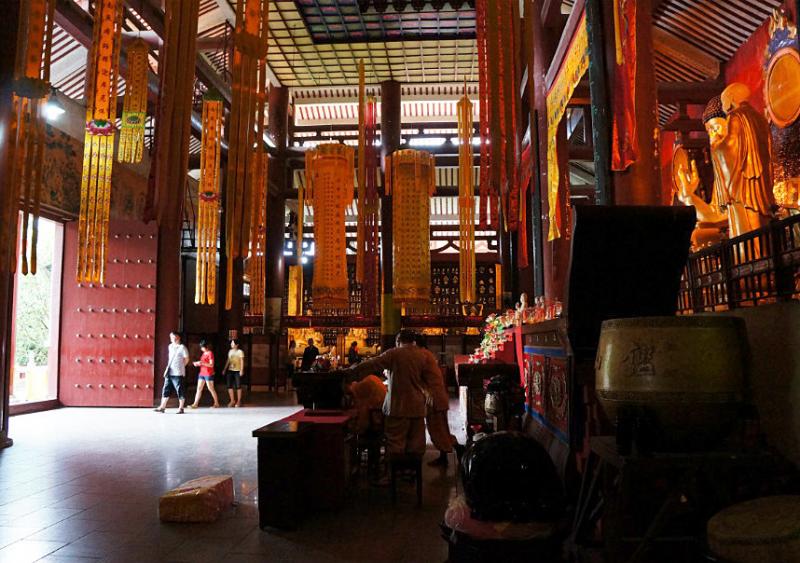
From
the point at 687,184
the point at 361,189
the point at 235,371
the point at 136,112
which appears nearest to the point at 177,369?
the point at 235,371

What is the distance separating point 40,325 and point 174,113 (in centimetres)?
852

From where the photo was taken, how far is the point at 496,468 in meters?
2.07

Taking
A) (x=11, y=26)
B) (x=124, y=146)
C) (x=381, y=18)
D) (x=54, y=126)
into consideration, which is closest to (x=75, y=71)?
(x=54, y=126)

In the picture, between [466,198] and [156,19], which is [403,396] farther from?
[156,19]

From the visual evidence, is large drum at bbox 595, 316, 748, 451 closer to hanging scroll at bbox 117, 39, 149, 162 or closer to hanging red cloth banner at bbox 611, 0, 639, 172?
hanging red cloth banner at bbox 611, 0, 639, 172

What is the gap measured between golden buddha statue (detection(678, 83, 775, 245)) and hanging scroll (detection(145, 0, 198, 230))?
15.3 ft

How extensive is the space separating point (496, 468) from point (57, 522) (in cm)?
261

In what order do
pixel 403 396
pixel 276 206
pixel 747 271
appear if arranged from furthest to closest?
pixel 276 206
pixel 403 396
pixel 747 271

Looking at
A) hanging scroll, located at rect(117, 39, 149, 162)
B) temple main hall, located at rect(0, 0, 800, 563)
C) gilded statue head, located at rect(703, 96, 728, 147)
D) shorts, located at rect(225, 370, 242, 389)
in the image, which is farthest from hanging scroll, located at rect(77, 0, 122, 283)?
gilded statue head, located at rect(703, 96, 728, 147)

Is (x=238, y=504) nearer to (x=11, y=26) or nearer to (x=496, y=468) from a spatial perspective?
(x=496, y=468)

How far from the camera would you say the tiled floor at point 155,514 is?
269 centimetres

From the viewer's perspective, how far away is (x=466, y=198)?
9227 millimetres

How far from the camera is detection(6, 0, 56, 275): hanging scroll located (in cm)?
279

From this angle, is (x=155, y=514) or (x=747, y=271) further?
(x=155, y=514)
